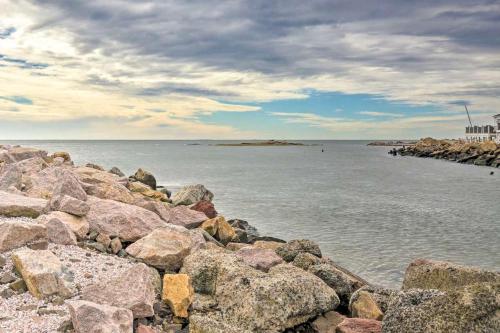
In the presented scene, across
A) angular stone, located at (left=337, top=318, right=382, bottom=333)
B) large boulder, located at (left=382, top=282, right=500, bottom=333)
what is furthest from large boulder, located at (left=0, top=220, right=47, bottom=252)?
large boulder, located at (left=382, top=282, right=500, bottom=333)

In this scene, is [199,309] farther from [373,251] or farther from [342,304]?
[373,251]

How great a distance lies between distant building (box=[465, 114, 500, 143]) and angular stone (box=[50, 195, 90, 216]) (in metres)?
118

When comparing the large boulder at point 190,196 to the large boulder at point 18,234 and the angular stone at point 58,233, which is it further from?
the large boulder at point 18,234

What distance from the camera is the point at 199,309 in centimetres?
807

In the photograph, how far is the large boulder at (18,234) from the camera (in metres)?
8.25

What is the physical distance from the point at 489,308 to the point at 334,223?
1641 centimetres

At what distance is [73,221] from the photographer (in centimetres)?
1033

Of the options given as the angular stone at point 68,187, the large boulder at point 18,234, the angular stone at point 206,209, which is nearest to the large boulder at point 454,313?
the large boulder at point 18,234

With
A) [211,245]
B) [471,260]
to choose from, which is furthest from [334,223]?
[211,245]

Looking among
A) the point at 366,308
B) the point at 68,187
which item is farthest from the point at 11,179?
the point at 366,308

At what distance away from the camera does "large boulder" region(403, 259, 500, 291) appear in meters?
8.84

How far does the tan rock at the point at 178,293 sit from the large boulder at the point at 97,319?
1306 millimetres

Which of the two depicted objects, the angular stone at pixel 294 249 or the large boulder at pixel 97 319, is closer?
the large boulder at pixel 97 319

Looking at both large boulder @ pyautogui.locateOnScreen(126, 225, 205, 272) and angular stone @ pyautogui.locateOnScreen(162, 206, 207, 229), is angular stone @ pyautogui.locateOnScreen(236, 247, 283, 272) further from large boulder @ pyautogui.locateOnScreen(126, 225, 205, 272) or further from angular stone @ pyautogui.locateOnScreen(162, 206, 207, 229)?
angular stone @ pyautogui.locateOnScreen(162, 206, 207, 229)
